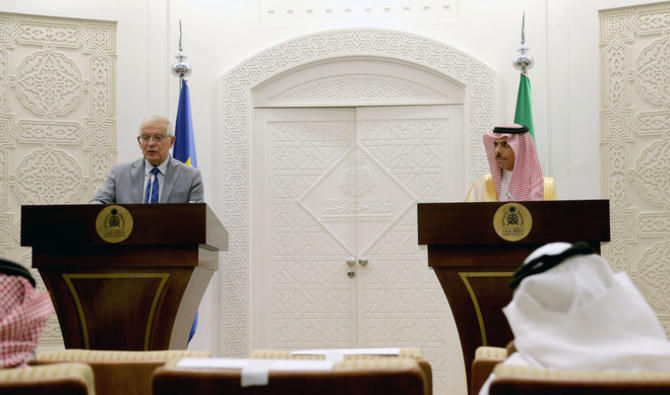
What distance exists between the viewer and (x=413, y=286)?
211 inches

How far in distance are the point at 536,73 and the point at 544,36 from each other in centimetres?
29

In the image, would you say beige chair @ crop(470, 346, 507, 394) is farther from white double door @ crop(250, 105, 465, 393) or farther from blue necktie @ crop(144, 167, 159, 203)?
white double door @ crop(250, 105, 465, 393)

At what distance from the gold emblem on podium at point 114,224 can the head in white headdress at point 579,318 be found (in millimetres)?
1930

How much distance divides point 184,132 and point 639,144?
322 centimetres

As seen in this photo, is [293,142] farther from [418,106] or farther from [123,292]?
[123,292]

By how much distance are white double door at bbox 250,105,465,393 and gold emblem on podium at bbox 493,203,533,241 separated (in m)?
2.49

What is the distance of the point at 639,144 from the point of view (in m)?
5.02

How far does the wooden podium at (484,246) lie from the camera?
2.85 metres

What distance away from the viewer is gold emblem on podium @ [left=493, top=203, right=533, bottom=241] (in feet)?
9.39

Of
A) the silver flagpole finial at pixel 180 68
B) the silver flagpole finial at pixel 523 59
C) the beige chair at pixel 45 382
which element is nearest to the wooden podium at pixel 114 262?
the beige chair at pixel 45 382

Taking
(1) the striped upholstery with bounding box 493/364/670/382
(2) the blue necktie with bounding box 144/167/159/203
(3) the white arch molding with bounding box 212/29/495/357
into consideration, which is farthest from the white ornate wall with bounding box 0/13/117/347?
(1) the striped upholstery with bounding box 493/364/670/382

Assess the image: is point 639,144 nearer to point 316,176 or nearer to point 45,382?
point 316,176

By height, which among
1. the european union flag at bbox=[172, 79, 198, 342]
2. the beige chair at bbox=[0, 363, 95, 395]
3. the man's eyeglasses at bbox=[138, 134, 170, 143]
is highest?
the european union flag at bbox=[172, 79, 198, 342]

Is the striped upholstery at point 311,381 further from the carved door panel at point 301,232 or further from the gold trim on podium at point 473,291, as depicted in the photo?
the carved door panel at point 301,232
